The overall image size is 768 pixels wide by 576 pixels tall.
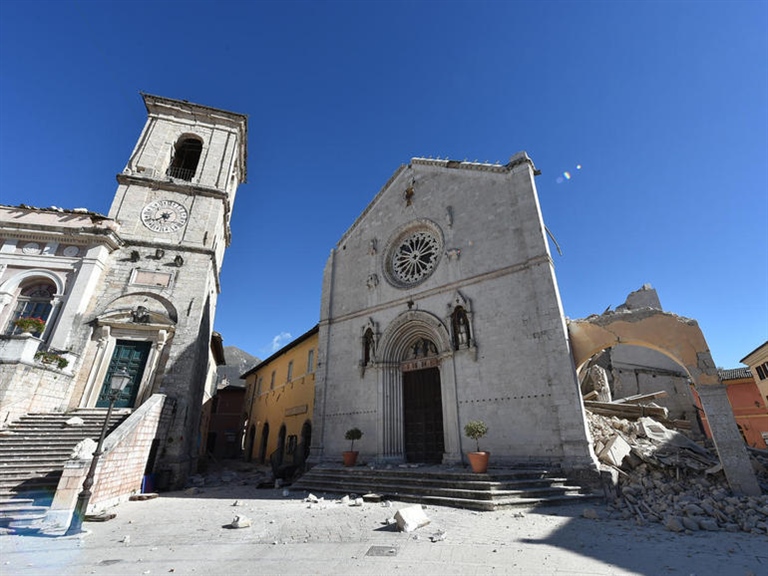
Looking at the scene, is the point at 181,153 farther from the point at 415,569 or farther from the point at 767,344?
the point at 767,344

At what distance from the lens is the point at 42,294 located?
1441 centimetres

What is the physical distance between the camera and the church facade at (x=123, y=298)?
1208cm

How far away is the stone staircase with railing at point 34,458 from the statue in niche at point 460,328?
11.3m

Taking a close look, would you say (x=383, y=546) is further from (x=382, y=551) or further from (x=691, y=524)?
(x=691, y=524)

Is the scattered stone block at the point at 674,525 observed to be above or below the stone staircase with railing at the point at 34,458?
below

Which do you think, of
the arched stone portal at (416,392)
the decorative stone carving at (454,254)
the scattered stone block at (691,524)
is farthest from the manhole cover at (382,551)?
the decorative stone carving at (454,254)

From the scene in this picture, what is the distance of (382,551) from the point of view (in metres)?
4.87

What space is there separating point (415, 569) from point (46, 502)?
8.72 metres

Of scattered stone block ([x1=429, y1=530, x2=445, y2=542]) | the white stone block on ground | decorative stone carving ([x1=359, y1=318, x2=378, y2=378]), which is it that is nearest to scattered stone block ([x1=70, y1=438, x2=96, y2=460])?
scattered stone block ([x1=429, y1=530, x2=445, y2=542])

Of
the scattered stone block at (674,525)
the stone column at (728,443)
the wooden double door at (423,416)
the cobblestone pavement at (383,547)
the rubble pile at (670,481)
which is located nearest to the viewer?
the cobblestone pavement at (383,547)

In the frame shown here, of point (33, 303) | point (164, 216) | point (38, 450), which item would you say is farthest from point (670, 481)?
point (33, 303)

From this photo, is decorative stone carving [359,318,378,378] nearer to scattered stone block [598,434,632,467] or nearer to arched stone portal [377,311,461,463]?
arched stone portal [377,311,461,463]

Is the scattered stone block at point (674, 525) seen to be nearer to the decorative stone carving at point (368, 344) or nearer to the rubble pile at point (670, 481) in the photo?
the rubble pile at point (670, 481)

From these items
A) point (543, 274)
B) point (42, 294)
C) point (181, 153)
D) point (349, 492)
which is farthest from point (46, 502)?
point (181, 153)
